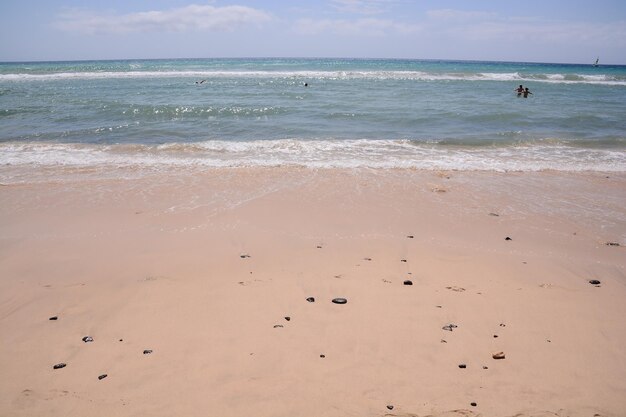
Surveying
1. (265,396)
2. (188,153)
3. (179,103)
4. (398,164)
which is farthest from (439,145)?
(179,103)

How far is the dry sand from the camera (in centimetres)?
312

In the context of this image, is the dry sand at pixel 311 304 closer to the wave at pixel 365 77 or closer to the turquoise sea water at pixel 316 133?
the turquoise sea water at pixel 316 133

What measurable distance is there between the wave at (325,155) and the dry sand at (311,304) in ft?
7.72

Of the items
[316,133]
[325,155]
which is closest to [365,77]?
[316,133]

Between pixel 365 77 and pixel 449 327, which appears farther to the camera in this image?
pixel 365 77

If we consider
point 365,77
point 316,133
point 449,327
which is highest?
point 365,77

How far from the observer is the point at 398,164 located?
392 inches

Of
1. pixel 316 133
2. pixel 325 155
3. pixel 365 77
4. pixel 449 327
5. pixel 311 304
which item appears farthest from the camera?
pixel 365 77

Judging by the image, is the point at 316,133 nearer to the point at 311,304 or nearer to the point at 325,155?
the point at 325,155

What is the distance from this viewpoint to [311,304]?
4238 millimetres

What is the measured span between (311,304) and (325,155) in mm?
7010

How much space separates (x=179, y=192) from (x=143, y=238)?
82.4 inches

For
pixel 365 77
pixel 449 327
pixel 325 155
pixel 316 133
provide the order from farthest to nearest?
1. pixel 365 77
2. pixel 316 133
3. pixel 325 155
4. pixel 449 327

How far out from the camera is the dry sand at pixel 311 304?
3117mm
